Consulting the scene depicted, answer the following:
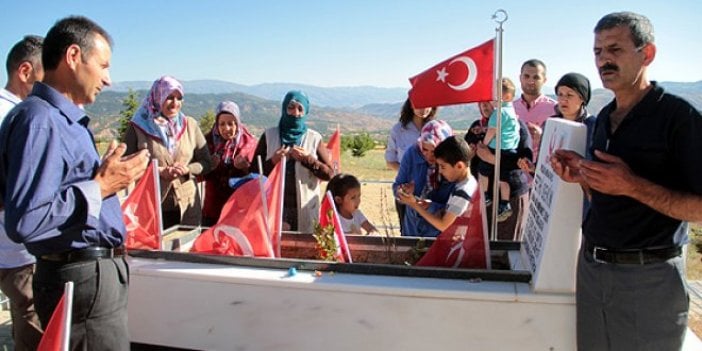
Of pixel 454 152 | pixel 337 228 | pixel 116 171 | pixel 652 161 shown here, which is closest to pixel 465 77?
pixel 454 152

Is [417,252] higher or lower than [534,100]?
lower

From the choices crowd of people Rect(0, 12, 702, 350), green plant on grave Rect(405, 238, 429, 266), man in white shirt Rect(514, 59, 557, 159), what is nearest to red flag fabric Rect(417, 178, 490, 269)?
green plant on grave Rect(405, 238, 429, 266)

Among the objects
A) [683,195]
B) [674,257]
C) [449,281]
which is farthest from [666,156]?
[449,281]

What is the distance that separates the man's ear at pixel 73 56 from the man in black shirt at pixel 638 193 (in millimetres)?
1942

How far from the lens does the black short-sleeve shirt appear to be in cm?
187

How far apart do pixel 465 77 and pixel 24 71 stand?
2.83 m

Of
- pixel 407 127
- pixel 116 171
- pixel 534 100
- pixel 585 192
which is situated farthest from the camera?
pixel 534 100

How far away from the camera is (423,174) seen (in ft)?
13.1

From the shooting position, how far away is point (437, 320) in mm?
2594

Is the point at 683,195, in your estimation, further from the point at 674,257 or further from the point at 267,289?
the point at 267,289

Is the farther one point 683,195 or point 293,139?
point 293,139

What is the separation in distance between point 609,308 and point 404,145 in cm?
292

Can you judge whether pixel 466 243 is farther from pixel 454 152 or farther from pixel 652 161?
pixel 652 161

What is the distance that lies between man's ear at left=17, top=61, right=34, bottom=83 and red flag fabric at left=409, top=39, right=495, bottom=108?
2.61 meters
